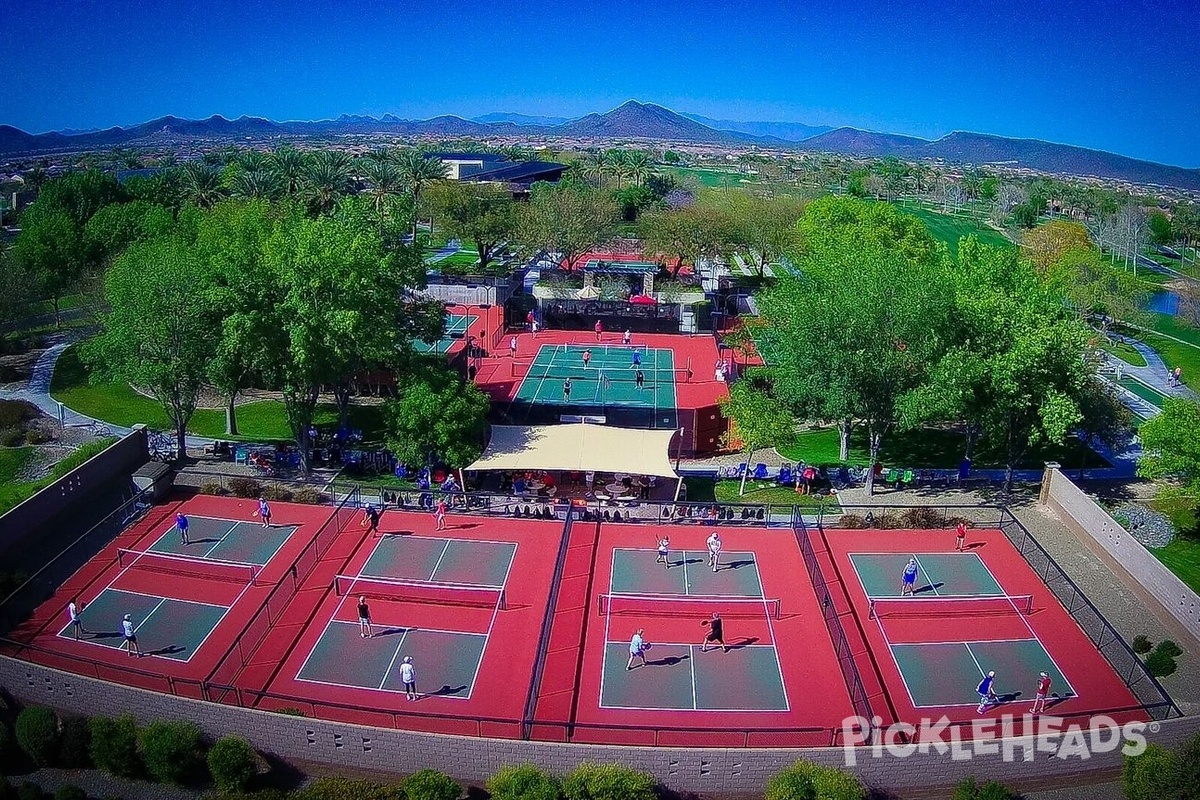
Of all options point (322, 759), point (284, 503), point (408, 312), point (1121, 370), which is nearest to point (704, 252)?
point (1121, 370)

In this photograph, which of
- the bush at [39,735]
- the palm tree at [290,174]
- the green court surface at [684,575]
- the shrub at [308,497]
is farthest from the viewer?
the palm tree at [290,174]

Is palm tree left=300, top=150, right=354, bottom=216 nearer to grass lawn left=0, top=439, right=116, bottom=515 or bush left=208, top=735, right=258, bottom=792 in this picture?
grass lawn left=0, top=439, right=116, bottom=515

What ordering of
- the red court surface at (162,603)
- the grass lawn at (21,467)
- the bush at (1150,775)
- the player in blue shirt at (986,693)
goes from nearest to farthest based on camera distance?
the bush at (1150,775) < the player in blue shirt at (986,693) < the red court surface at (162,603) < the grass lawn at (21,467)

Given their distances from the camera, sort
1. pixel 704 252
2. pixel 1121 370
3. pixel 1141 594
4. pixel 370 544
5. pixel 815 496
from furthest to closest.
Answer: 1. pixel 704 252
2. pixel 1121 370
3. pixel 815 496
4. pixel 370 544
5. pixel 1141 594

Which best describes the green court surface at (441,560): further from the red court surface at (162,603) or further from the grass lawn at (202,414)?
the grass lawn at (202,414)

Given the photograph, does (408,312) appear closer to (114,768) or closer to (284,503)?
(284,503)

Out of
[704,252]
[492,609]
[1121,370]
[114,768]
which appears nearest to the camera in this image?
[114,768]

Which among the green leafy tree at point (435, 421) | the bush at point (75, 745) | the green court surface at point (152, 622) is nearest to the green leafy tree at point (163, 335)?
the green leafy tree at point (435, 421)
